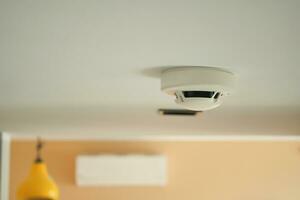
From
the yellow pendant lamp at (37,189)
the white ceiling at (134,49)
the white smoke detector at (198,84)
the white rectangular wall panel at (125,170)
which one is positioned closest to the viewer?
the white ceiling at (134,49)

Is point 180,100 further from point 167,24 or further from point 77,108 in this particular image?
point 77,108

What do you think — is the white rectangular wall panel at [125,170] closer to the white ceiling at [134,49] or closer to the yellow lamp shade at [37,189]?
the yellow lamp shade at [37,189]

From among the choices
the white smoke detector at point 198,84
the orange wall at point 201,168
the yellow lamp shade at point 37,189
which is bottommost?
the white smoke detector at point 198,84

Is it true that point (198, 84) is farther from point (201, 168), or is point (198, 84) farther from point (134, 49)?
point (201, 168)

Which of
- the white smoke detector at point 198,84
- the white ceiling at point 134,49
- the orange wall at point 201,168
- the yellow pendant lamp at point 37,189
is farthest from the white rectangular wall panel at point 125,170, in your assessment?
the white smoke detector at point 198,84

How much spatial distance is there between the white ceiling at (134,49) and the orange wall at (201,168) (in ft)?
7.09

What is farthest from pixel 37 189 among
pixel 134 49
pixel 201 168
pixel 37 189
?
pixel 201 168

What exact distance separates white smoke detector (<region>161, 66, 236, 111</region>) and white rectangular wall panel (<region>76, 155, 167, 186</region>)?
2.53 metres

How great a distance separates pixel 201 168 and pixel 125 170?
509mm

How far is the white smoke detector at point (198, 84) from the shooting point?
0.97 meters

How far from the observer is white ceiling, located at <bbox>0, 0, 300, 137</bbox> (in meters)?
0.67

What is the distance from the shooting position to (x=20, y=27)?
2.40 feet

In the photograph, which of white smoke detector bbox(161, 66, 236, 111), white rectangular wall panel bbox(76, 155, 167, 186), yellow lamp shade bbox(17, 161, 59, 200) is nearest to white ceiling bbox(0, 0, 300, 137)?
white smoke detector bbox(161, 66, 236, 111)

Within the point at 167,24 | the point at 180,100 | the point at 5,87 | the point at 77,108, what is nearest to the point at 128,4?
the point at 167,24
